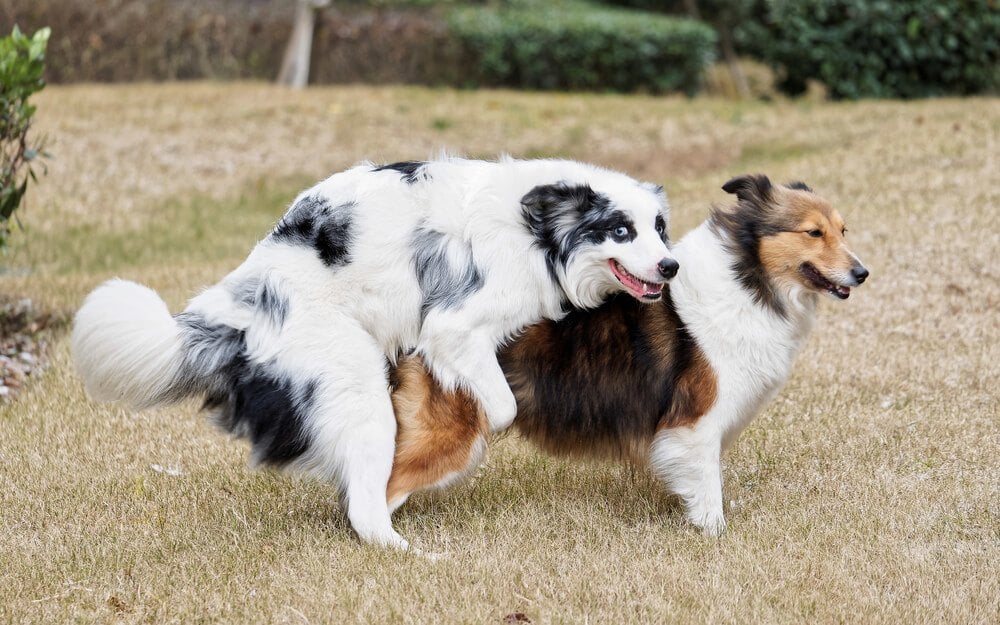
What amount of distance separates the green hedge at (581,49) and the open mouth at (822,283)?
12.4 m

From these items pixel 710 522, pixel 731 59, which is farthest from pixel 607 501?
pixel 731 59

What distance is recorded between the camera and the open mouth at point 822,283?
4508 mm

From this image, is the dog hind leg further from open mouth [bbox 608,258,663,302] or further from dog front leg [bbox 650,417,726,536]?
dog front leg [bbox 650,417,726,536]

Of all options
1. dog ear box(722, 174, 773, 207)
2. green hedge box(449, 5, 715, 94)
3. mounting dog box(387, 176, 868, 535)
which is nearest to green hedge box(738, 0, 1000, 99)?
green hedge box(449, 5, 715, 94)

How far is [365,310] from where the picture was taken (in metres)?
→ 4.30

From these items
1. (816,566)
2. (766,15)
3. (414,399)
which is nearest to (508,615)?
(414,399)

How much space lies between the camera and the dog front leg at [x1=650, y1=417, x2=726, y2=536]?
455 cm

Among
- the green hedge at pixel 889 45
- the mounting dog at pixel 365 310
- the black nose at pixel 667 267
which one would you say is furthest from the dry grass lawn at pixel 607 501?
the green hedge at pixel 889 45

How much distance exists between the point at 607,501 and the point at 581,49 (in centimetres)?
1233

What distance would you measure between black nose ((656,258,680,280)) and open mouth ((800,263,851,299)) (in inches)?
25.2

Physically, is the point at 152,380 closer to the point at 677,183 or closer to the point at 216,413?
the point at 216,413

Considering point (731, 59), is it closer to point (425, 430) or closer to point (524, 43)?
point (524, 43)

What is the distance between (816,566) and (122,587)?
102 inches

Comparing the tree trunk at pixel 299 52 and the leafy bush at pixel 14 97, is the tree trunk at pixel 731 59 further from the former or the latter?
the leafy bush at pixel 14 97
